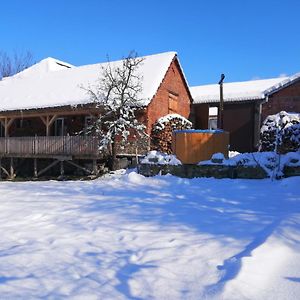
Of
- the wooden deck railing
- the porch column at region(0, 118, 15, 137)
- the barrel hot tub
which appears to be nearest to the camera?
the barrel hot tub

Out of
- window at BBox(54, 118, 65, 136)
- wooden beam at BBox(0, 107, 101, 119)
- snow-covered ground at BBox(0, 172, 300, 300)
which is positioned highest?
wooden beam at BBox(0, 107, 101, 119)

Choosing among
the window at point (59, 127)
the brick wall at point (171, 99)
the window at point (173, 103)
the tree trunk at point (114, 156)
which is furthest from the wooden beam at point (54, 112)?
the window at point (173, 103)

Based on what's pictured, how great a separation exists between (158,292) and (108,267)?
798 mm

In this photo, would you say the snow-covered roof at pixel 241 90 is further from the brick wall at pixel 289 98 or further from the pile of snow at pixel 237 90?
the brick wall at pixel 289 98

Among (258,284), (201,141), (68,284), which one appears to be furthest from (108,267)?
(201,141)

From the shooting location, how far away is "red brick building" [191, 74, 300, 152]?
22.3 m

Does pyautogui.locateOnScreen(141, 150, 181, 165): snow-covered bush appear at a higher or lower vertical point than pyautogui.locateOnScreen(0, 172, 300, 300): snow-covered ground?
higher

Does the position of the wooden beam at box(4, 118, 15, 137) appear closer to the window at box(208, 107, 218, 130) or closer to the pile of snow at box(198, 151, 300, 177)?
the window at box(208, 107, 218, 130)

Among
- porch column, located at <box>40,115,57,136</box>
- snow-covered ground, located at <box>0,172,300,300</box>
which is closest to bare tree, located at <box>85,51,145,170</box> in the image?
porch column, located at <box>40,115,57,136</box>

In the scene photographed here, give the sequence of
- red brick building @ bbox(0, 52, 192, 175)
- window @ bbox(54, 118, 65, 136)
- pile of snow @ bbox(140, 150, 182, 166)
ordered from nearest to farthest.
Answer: pile of snow @ bbox(140, 150, 182, 166)
red brick building @ bbox(0, 52, 192, 175)
window @ bbox(54, 118, 65, 136)

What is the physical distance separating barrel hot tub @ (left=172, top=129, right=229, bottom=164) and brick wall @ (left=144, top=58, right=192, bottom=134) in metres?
6.19

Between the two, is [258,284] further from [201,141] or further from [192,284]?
[201,141]

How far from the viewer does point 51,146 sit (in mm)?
20750

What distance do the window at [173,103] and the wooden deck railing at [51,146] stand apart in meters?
6.62
